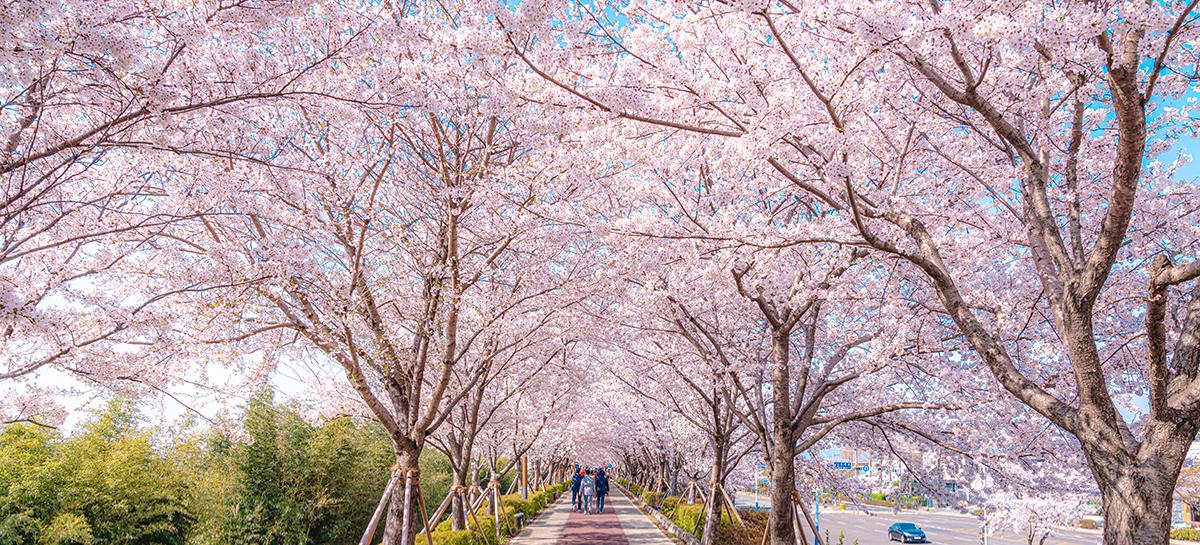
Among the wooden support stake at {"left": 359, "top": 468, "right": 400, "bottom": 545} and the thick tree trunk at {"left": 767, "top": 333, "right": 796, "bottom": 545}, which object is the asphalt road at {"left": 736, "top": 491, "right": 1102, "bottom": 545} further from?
the wooden support stake at {"left": 359, "top": 468, "right": 400, "bottom": 545}

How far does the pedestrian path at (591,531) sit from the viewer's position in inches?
631

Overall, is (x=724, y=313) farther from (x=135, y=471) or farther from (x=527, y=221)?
(x=135, y=471)

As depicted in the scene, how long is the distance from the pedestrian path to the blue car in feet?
37.2

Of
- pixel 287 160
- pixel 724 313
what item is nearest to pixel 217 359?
pixel 287 160

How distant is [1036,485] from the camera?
9266mm

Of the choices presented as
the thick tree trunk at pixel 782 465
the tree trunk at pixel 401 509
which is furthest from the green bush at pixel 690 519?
the tree trunk at pixel 401 509

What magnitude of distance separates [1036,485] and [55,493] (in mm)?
15955

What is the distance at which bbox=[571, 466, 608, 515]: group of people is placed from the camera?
85.9 feet

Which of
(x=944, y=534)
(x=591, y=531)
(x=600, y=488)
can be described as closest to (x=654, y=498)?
(x=600, y=488)

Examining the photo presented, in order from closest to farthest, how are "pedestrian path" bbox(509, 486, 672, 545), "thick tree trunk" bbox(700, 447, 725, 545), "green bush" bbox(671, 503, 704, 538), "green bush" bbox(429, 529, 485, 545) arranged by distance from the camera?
"green bush" bbox(429, 529, 485, 545) → "thick tree trunk" bbox(700, 447, 725, 545) → "green bush" bbox(671, 503, 704, 538) → "pedestrian path" bbox(509, 486, 672, 545)

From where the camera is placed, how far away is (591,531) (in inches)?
731

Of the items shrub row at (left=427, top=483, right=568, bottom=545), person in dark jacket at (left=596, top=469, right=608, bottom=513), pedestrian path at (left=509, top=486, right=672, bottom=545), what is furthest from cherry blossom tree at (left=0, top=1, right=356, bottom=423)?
person in dark jacket at (left=596, top=469, right=608, bottom=513)

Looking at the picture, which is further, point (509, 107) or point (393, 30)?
point (509, 107)

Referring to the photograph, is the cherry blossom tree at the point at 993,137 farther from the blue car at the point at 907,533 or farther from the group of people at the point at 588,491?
the blue car at the point at 907,533
